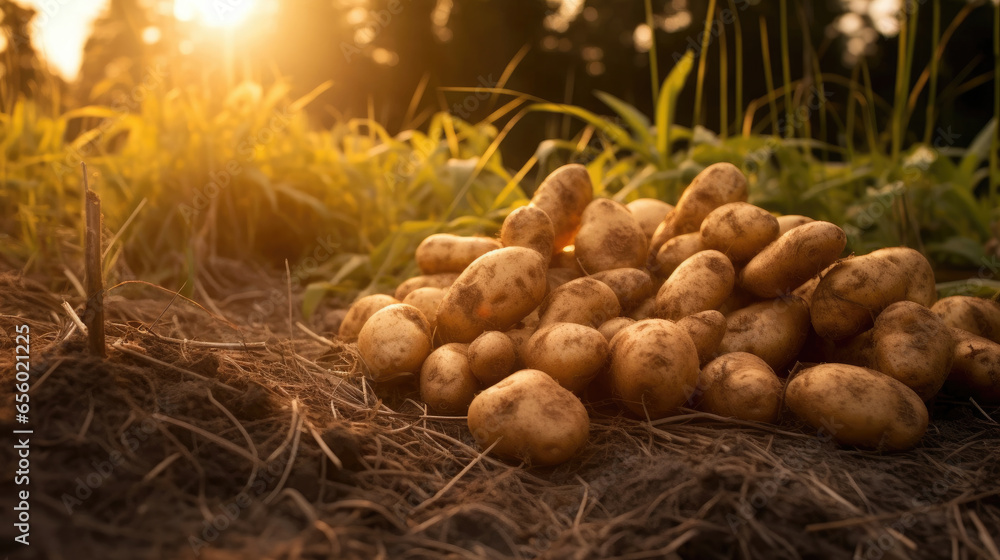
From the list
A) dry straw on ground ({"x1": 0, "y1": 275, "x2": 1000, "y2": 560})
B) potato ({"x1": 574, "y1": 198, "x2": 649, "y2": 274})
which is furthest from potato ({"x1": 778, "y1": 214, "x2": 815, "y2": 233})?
dry straw on ground ({"x1": 0, "y1": 275, "x2": 1000, "y2": 560})

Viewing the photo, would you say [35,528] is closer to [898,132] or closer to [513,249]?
[513,249]

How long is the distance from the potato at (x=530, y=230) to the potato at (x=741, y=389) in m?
0.60

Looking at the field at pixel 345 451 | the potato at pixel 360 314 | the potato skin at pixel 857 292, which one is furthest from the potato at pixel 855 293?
the potato at pixel 360 314

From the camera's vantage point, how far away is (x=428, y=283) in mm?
2158

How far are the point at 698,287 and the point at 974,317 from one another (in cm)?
87

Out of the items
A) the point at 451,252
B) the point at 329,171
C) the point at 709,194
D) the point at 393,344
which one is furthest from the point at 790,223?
the point at 329,171

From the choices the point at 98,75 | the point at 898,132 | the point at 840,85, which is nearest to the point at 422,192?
the point at 898,132

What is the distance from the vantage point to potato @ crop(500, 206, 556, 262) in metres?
1.92

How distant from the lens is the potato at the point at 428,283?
7.05ft

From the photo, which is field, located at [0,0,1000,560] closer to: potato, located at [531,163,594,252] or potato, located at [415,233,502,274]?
potato, located at [415,233,502,274]

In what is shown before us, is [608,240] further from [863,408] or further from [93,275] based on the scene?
[93,275]

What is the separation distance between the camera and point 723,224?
1.85m

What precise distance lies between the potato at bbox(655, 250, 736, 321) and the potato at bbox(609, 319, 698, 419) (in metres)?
0.17

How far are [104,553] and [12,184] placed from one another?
9.67 ft
